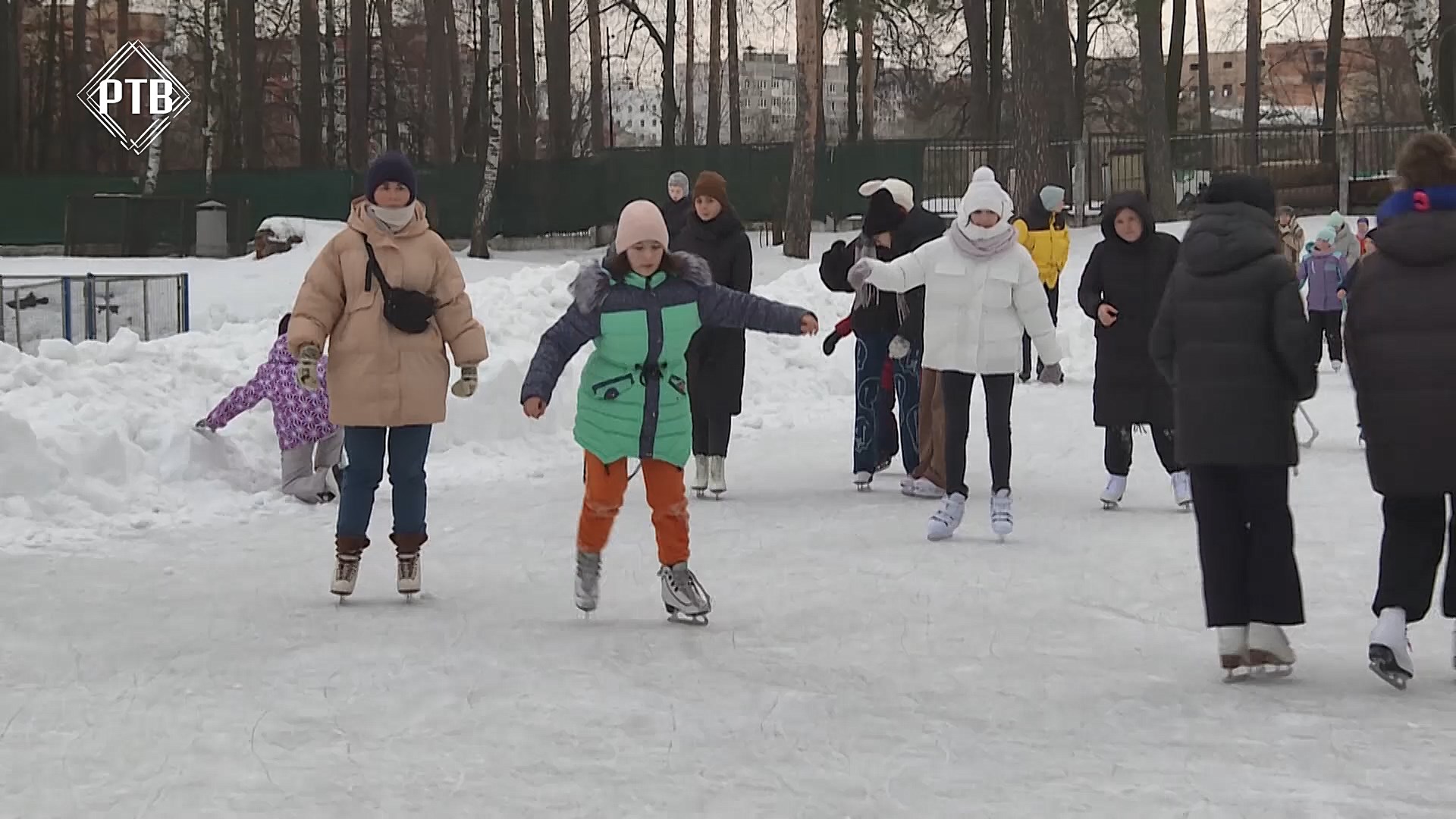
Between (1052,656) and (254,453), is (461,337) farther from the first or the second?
(254,453)

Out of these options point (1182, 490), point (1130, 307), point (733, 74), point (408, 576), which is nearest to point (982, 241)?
point (1130, 307)

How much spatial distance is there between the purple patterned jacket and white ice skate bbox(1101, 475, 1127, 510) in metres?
4.22

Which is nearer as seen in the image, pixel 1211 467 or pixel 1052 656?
pixel 1211 467

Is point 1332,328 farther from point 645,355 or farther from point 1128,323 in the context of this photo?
point 645,355

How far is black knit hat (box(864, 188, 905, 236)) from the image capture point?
11008 millimetres

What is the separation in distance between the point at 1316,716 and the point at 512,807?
2.40 meters

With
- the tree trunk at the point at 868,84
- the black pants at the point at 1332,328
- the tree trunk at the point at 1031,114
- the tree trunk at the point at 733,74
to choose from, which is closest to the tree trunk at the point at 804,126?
the tree trunk at the point at 1031,114

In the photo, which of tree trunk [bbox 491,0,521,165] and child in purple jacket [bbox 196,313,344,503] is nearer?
child in purple jacket [bbox 196,313,344,503]

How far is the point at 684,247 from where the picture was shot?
11016 millimetres

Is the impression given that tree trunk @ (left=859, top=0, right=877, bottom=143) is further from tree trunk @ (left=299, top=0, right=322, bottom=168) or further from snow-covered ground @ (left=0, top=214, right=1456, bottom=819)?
snow-covered ground @ (left=0, top=214, right=1456, bottom=819)

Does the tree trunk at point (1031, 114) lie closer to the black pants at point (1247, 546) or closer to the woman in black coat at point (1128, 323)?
the woman in black coat at point (1128, 323)

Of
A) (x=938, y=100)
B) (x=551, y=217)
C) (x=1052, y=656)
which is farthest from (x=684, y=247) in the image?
(x=938, y=100)

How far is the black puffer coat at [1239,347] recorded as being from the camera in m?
5.96

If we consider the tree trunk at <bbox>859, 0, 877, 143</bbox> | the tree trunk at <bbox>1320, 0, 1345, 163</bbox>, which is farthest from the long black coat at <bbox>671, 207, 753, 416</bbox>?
the tree trunk at <bbox>859, 0, 877, 143</bbox>
